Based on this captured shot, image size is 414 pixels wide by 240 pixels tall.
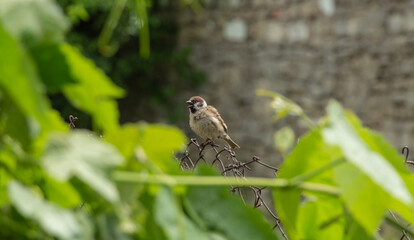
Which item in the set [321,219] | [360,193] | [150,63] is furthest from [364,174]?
[150,63]

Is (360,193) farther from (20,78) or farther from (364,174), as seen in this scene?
(20,78)

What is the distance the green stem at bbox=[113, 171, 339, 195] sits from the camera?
1.65 ft

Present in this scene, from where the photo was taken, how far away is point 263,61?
6.99 metres

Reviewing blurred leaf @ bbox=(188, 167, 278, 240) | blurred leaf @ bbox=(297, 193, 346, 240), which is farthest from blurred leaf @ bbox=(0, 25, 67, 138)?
blurred leaf @ bbox=(297, 193, 346, 240)

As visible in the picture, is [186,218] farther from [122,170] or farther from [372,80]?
[372,80]

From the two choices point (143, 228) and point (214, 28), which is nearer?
point (143, 228)

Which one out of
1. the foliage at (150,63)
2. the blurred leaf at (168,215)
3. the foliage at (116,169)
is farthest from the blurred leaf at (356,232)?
the foliage at (150,63)

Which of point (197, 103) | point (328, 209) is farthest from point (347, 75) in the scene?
point (328, 209)

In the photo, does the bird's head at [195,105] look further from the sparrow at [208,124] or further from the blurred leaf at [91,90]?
the blurred leaf at [91,90]

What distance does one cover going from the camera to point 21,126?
1.60 ft

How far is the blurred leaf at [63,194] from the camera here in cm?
51

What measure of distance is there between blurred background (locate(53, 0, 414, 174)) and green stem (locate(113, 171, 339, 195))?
19.5ft

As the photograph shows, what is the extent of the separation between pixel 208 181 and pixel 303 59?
6435mm

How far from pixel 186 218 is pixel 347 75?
6.35 meters
